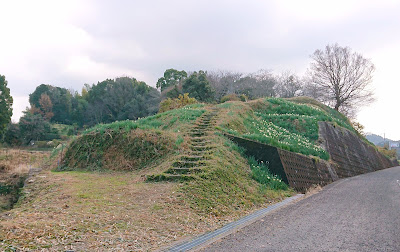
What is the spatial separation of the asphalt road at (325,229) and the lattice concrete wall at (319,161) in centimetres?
259

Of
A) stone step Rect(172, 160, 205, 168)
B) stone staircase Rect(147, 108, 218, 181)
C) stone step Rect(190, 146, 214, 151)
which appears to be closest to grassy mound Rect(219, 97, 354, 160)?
stone staircase Rect(147, 108, 218, 181)

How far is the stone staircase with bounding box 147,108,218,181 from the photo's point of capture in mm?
9002

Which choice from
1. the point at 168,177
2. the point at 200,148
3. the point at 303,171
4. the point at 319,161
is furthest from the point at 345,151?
the point at 168,177

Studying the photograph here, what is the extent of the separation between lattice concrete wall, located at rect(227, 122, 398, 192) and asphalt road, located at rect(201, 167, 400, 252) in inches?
102

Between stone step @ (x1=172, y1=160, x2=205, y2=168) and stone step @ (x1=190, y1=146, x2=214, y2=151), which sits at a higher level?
stone step @ (x1=190, y1=146, x2=214, y2=151)

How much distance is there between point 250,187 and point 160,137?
407 centimetres

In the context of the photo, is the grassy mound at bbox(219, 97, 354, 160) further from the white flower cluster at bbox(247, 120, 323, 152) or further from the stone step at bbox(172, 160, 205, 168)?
the stone step at bbox(172, 160, 205, 168)

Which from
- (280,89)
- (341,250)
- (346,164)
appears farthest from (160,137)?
(280,89)

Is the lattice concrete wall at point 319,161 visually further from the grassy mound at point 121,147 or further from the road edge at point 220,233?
the road edge at point 220,233

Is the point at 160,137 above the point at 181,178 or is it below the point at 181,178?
above

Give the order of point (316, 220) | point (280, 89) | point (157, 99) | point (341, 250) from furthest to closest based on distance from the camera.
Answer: point (280, 89) → point (157, 99) → point (316, 220) → point (341, 250)

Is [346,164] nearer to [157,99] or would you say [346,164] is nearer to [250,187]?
[250,187]

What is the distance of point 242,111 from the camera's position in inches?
738

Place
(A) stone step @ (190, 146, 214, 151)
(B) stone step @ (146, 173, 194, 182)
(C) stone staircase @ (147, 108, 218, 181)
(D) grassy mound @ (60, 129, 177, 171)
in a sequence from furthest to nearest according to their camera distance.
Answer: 1. (D) grassy mound @ (60, 129, 177, 171)
2. (A) stone step @ (190, 146, 214, 151)
3. (C) stone staircase @ (147, 108, 218, 181)
4. (B) stone step @ (146, 173, 194, 182)
